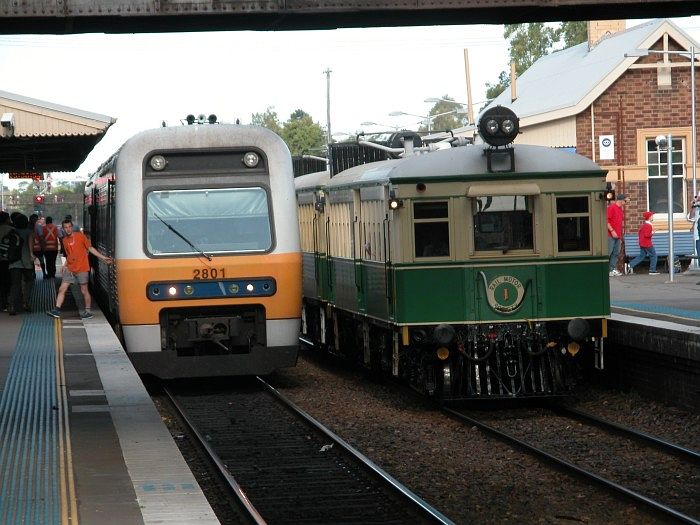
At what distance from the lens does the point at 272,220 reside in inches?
595

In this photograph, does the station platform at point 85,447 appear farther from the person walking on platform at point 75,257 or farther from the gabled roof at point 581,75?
the gabled roof at point 581,75

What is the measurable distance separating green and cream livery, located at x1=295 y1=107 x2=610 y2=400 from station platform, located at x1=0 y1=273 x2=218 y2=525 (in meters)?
3.13

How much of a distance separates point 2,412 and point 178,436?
1.65 meters

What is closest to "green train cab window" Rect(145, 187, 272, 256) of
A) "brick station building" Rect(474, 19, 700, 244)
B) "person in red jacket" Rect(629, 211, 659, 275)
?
"person in red jacket" Rect(629, 211, 659, 275)

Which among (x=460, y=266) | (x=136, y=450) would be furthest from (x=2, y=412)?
(x=460, y=266)

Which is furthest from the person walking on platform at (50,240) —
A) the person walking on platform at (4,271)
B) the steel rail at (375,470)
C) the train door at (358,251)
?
the steel rail at (375,470)

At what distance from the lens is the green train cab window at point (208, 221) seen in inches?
589

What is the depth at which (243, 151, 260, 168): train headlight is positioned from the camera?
50.0 ft

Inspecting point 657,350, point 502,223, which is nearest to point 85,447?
point 502,223

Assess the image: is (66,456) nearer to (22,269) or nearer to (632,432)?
(632,432)

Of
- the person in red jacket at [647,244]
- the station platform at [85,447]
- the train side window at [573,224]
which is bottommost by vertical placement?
the station platform at [85,447]

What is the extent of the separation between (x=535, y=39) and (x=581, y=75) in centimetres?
4042

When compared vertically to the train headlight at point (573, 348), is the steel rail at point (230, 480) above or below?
below

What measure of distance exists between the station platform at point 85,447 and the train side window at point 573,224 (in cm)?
469
